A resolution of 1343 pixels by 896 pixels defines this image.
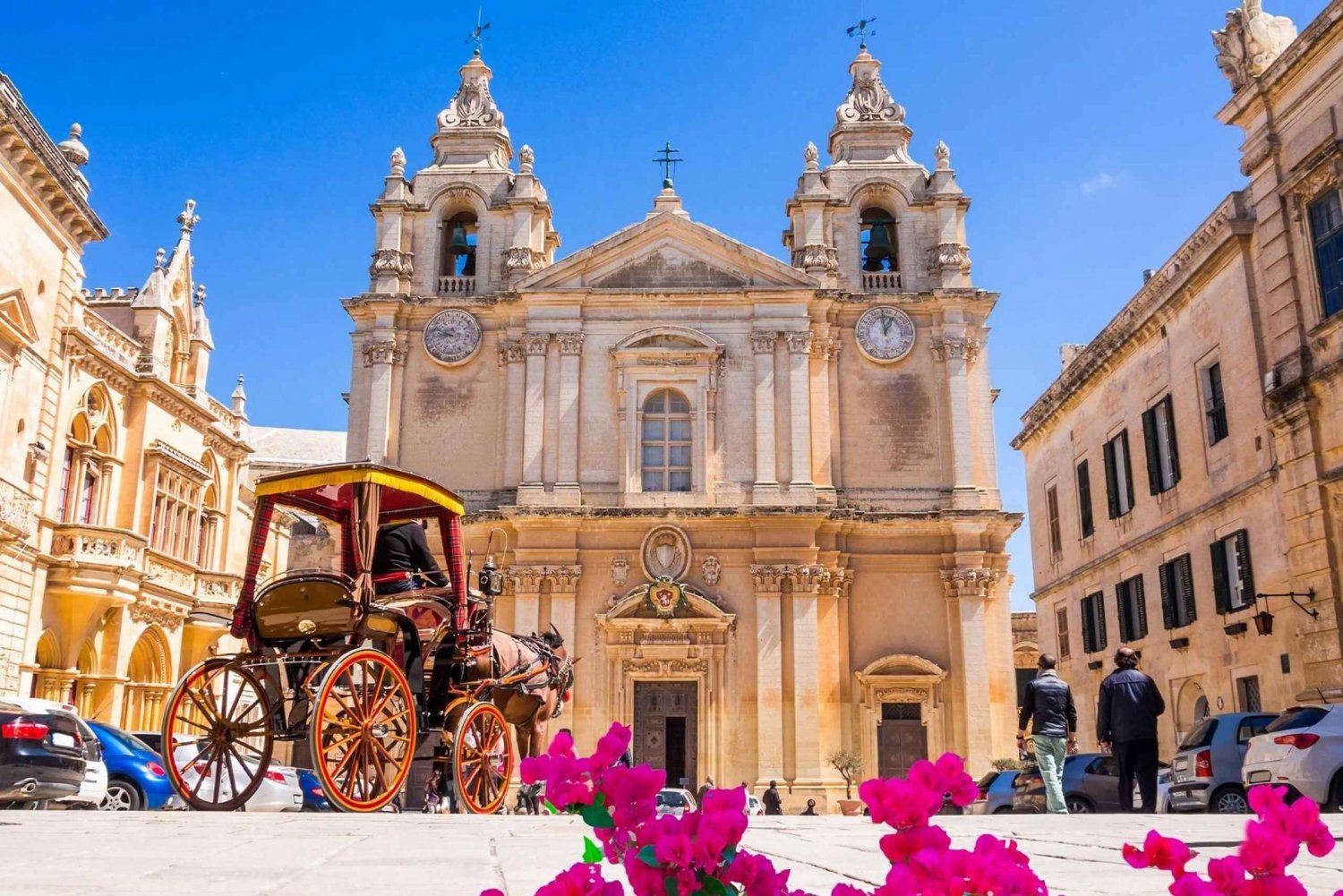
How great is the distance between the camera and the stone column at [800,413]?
88.1 feet

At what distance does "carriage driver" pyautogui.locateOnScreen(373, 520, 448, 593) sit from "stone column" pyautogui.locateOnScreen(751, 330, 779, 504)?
17202 millimetres

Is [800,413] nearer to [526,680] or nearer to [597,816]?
[526,680]

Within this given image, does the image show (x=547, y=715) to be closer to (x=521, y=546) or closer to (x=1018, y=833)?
(x=1018, y=833)

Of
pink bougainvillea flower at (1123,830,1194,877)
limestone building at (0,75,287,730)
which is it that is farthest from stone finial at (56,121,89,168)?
pink bougainvillea flower at (1123,830,1194,877)

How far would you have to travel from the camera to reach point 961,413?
2770cm

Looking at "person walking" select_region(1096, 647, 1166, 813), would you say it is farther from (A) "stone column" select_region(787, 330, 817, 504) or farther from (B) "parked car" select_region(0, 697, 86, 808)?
(A) "stone column" select_region(787, 330, 817, 504)

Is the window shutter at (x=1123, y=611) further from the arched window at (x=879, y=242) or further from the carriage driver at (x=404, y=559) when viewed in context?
the carriage driver at (x=404, y=559)

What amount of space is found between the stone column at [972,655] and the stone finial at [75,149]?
68.9 ft

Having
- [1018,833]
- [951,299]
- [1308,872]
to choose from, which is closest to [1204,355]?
[951,299]

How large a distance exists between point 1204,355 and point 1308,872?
778 inches

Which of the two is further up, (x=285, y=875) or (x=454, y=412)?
(x=454, y=412)

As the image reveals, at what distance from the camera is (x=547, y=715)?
43.8 ft

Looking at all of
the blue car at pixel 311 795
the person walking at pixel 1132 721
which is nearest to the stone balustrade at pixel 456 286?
the blue car at pixel 311 795

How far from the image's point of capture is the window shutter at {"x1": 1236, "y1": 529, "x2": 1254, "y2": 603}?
2081cm
